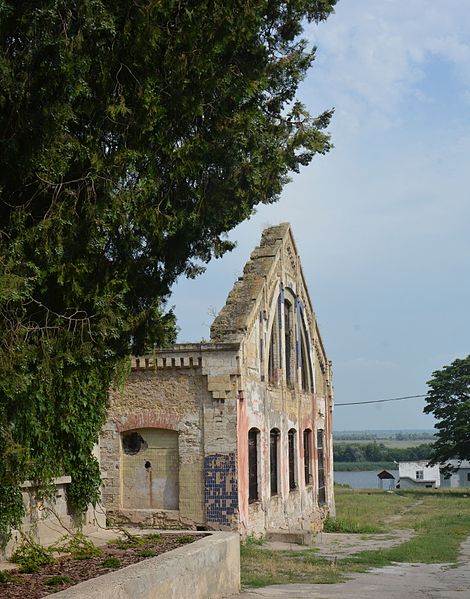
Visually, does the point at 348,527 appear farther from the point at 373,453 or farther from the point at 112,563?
the point at 373,453

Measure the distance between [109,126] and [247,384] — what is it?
36.9ft

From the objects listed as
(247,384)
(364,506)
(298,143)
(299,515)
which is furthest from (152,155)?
(364,506)

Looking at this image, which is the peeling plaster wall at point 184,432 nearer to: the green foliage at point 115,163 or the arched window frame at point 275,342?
the arched window frame at point 275,342

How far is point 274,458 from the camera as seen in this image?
898 inches

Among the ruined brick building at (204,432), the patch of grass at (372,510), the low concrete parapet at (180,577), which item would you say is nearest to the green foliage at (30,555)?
the low concrete parapet at (180,577)

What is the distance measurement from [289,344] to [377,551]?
788 cm

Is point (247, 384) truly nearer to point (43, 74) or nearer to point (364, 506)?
point (43, 74)

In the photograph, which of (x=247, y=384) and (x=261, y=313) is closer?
(x=247, y=384)

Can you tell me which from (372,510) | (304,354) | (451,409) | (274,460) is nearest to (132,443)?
(274,460)

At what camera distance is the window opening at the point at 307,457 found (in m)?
26.5

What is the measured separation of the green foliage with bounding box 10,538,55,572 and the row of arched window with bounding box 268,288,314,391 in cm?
1220

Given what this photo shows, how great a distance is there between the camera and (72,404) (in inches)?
486

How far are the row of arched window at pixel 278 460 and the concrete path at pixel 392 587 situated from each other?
4895 millimetres

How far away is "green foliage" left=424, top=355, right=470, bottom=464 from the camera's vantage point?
47.2 metres
